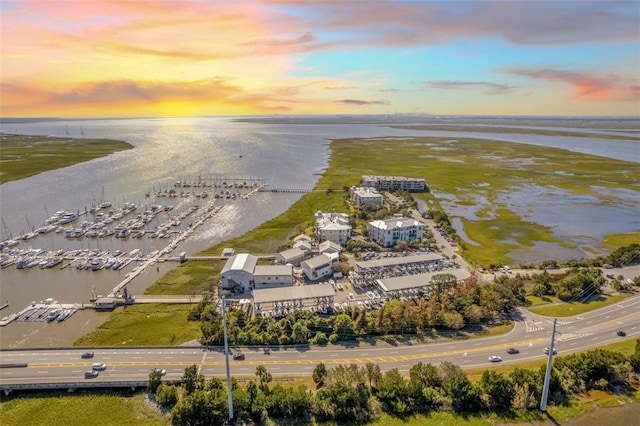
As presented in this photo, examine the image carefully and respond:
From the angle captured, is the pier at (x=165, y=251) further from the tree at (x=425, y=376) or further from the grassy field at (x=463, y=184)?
the tree at (x=425, y=376)

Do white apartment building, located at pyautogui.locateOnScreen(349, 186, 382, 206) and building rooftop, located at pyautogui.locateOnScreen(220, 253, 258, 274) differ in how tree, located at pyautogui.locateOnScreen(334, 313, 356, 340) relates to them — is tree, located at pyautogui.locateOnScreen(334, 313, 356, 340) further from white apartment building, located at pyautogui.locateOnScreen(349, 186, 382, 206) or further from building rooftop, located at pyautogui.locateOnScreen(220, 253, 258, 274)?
white apartment building, located at pyautogui.locateOnScreen(349, 186, 382, 206)

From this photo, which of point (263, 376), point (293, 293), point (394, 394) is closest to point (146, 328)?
point (293, 293)

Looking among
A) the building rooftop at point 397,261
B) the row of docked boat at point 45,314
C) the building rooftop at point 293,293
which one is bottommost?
the row of docked boat at point 45,314

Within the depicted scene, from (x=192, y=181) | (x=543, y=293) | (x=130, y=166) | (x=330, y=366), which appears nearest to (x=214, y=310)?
(x=330, y=366)

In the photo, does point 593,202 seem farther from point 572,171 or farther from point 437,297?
point 437,297

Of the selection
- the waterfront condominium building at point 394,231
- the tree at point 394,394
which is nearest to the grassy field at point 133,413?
Result: the tree at point 394,394

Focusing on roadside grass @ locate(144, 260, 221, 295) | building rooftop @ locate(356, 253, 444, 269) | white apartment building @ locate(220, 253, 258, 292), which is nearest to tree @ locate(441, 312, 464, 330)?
building rooftop @ locate(356, 253, 444, 269)

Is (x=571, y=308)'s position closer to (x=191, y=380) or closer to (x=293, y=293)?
(x=293, y=293)
